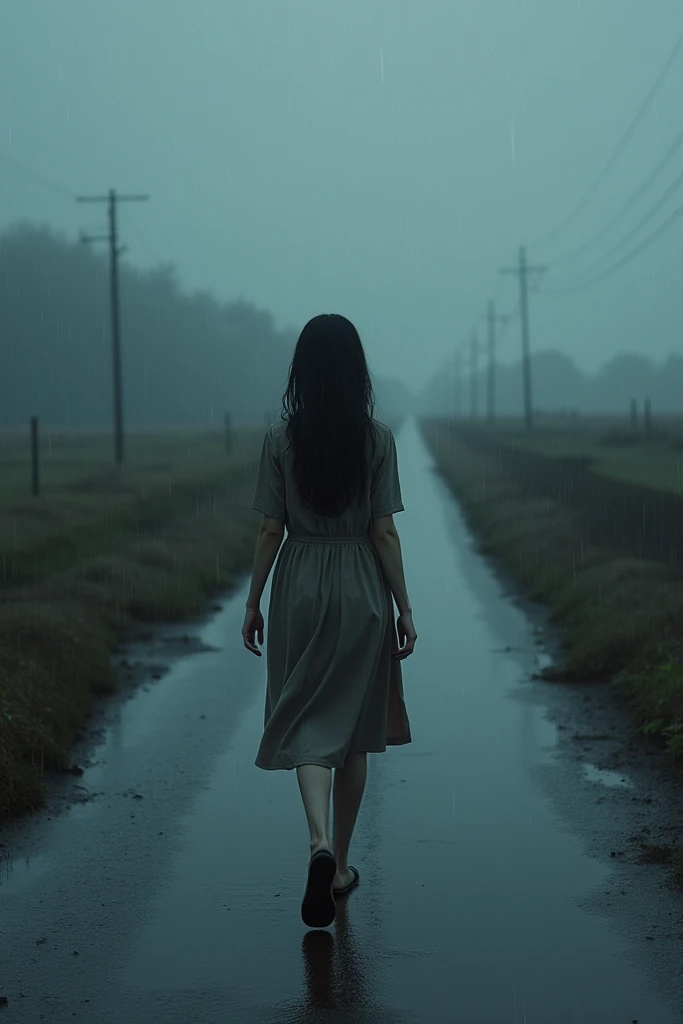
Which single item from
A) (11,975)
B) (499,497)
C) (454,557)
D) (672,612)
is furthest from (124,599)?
(499,497)

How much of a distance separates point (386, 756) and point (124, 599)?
19.7 feet

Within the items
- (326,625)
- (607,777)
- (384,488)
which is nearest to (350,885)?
(326,625)

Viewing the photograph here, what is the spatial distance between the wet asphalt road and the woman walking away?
0.54 m

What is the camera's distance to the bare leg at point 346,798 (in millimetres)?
5219

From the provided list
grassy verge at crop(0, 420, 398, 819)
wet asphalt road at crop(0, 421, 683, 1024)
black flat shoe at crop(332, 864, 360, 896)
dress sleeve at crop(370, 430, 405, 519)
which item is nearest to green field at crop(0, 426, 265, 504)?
grassy verge at crop(0, 420, 398, 819)

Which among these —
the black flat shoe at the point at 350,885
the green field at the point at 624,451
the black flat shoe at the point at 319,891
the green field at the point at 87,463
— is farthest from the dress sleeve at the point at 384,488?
the green field at the point at 624,451

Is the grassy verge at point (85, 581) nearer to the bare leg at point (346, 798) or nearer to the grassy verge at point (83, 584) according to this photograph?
the grassy verge at point (83, 584)

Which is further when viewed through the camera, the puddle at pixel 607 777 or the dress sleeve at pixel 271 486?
the puddle at pixel 607 777

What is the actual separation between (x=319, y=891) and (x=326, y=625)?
93 cm

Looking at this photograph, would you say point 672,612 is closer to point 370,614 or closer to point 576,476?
point 370,614

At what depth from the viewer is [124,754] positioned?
25.7ft

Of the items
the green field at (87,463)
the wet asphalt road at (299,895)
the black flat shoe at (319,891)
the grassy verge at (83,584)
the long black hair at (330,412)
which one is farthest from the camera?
the green field at (87,463)

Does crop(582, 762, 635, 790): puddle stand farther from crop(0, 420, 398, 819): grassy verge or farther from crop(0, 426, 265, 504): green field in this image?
crop(0, 426, 265, 504): green field

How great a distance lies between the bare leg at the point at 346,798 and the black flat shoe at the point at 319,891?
551 millimetres
